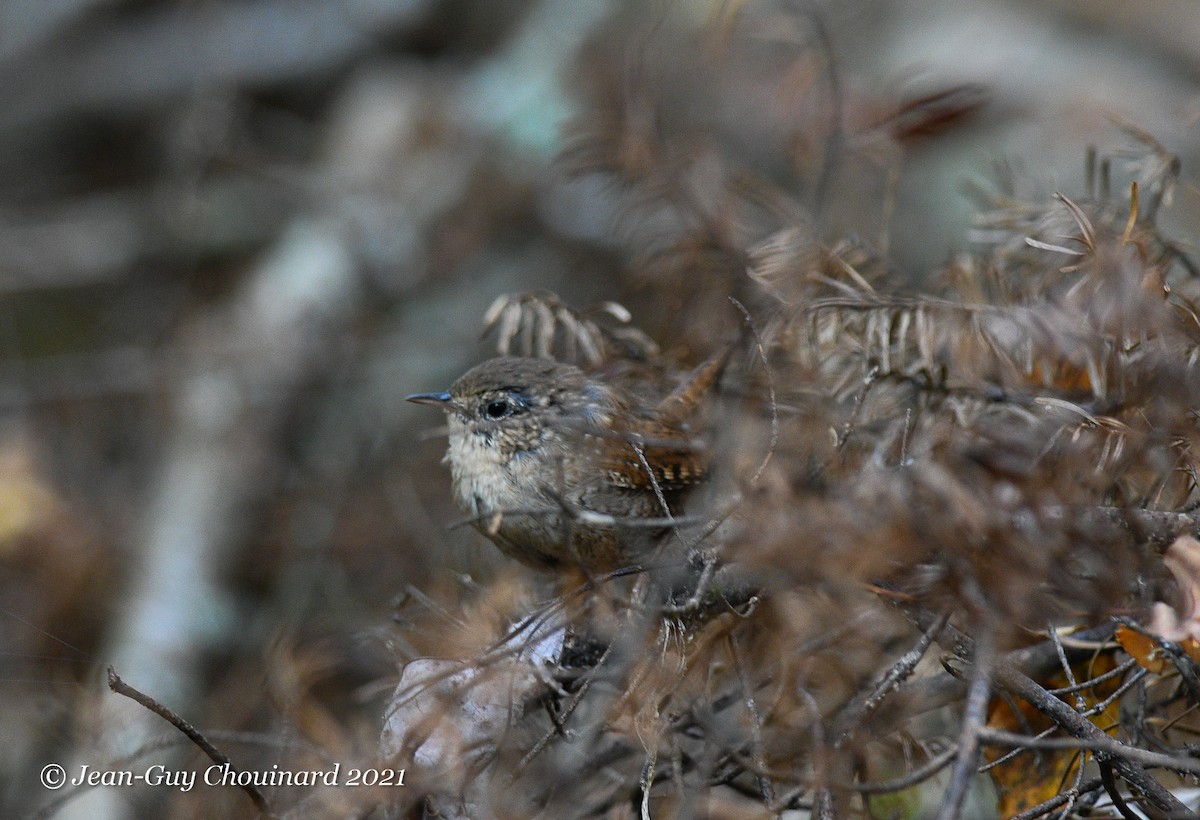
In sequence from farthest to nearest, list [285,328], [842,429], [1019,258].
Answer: [285,328]
[1019,258]
[842,429]

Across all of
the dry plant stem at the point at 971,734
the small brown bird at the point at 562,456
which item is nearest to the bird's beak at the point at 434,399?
the small brown bird at the point at 562,456

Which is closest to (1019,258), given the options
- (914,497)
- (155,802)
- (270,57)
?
(914,497)

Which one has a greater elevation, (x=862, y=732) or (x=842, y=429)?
(x=842, y=429)

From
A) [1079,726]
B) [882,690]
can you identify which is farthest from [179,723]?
[1079,726]

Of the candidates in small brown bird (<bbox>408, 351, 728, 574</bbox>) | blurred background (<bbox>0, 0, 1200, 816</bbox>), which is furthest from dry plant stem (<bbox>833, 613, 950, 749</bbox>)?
blurred background (<bbox>0, 0, 1200, 816</bbox>)

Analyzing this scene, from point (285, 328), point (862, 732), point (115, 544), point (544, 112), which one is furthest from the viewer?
point (544, 112)

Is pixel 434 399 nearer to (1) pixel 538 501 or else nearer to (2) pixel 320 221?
(1) pixel 538 501

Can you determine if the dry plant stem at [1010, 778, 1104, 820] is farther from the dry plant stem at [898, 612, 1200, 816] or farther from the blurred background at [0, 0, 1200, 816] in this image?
the blurred background at [0, 0, 1200, 816]

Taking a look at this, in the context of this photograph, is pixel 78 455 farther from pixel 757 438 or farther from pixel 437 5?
pixel 757 438
